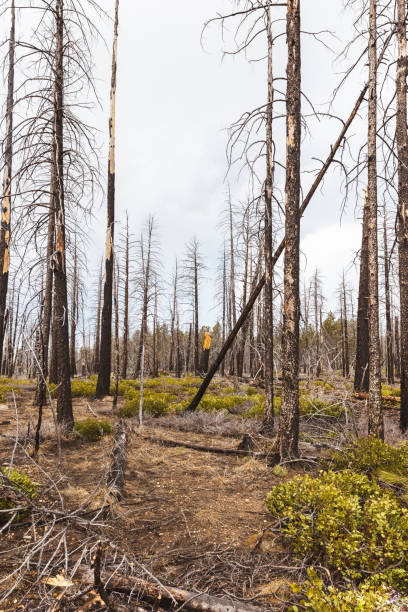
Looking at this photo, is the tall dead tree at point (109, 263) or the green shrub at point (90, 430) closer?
the green shrub at point (90, 430)

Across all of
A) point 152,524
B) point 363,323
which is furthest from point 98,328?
point 152,524

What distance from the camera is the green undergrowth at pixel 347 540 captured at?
2.24m

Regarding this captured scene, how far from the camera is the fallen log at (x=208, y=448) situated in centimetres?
623

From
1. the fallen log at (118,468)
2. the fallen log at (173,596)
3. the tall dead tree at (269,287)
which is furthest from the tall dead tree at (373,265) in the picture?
the fallen log at (173,596)

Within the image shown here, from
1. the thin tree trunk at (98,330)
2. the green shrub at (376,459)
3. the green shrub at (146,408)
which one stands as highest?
the thin tree trunk at (98,330)

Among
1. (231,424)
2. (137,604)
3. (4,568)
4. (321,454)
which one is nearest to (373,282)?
(321,454)

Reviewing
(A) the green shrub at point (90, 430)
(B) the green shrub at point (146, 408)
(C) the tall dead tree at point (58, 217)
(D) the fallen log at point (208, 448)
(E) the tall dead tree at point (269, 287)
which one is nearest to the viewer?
(C) the tall dead tree at point (58, 217)

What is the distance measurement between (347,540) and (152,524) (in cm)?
208

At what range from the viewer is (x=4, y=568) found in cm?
275

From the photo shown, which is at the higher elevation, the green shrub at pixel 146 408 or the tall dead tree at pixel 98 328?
the tall dead tree at pixel 98 328

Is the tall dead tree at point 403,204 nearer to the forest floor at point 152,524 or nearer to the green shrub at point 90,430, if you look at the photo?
the forest floor at point 152,524

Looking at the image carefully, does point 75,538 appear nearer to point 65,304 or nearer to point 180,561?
point 180,561

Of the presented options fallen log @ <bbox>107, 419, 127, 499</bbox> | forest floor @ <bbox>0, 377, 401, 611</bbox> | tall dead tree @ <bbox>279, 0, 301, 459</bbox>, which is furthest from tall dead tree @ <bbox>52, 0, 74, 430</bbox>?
tall dead tree @ <bbox>279, 0, 301, 459</bbox>

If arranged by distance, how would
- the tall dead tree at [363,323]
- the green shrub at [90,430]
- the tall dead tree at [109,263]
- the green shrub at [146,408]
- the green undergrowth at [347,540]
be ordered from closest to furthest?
the green undergrowth at [347,540]
the green shrub at [90,430]
the green shrub at [146,408]
the tall dead tree at [109,263]
the tall dead tree at [363,323]
